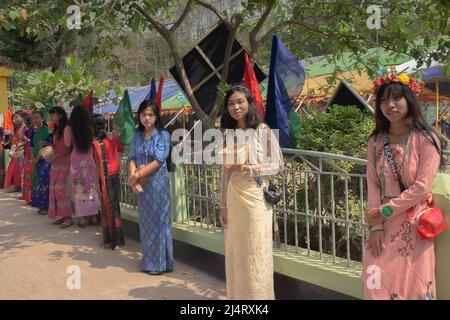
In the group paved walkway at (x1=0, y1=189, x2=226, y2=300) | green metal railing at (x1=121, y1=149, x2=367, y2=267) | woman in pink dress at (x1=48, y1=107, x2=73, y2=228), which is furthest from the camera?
woman in pink dress at (x1=48, y1=107, x2=73, y2=228)

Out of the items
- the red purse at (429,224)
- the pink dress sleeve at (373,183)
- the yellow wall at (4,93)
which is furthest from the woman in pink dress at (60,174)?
the yellow wall at (4,93)

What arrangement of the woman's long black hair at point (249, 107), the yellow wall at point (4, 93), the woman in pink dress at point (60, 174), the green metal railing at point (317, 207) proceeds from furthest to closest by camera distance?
the yellow wall at point (4, 93) < the woman in pink dress at point (60, 174) < the green metal railing at point (317, 207) < the woman's long black hair at point (249, 107)

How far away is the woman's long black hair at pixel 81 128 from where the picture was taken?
5.44 meters

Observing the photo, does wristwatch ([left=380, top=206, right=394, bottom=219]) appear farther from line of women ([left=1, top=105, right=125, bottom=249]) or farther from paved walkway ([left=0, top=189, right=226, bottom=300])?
line of women ([left=1, top=105, right=125, bottom=249])

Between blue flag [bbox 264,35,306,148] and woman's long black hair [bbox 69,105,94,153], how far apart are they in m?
2.38

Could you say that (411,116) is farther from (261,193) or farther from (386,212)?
(261,193)

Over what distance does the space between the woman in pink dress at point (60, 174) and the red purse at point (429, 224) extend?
4.83 meters

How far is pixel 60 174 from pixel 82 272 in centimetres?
234

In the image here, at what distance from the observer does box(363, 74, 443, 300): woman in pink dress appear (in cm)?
236

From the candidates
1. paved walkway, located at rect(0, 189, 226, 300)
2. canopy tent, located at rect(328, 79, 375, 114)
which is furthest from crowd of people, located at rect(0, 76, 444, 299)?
canopy tent, located at rect(328, 79, 375, 114)

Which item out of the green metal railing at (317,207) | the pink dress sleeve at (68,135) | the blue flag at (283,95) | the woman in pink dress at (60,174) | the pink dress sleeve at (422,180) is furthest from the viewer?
the woman in pink dress at (60,174)

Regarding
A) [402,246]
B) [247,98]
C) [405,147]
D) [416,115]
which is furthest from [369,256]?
[247,98]

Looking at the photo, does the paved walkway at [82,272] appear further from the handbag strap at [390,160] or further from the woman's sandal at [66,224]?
the handbag strap at [390,160]

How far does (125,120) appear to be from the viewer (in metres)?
5.12
